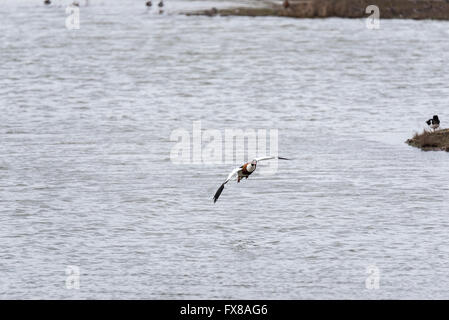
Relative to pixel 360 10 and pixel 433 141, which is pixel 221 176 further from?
pixel 360 10

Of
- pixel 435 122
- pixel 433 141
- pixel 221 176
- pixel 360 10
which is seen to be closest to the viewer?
pixel 221 176

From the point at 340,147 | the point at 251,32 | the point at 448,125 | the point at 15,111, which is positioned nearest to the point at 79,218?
the point at 340,147

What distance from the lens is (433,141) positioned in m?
45.4

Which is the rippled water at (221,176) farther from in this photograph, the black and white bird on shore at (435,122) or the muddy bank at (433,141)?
the black and white bird on shore at (435,122)

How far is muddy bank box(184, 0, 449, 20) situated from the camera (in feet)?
329

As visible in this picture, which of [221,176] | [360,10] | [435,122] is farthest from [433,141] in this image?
[360,10]

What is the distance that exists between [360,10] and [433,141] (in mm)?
57697

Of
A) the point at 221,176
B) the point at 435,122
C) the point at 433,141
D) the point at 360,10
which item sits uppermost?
the point at 360,10

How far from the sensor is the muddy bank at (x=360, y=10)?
100 metres

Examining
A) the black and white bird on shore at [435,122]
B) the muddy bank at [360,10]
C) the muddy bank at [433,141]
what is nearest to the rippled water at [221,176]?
the muddy bank at [433,141]

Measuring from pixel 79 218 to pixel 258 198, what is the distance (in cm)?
657

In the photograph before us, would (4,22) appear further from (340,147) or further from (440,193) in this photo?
(440,193)

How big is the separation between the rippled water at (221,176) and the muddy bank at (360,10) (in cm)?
1256
